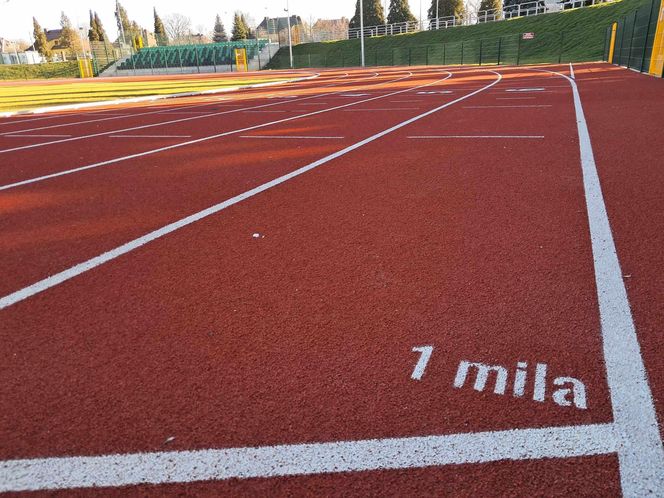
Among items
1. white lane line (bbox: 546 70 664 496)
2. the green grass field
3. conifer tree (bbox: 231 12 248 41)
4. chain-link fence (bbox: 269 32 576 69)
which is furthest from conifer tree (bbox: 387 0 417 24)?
white lane line (bbox: 546 70 664 496)

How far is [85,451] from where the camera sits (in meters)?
1.93

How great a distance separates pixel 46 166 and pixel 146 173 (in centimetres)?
178

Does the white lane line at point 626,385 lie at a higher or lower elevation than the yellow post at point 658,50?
lower

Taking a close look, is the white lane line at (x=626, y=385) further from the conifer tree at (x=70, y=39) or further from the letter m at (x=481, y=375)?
the conifer tree at (x=70, y=39)

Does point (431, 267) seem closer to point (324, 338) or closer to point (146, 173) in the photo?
point (324, 338)

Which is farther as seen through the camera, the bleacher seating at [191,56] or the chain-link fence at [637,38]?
the bleacher seating at [191,56]

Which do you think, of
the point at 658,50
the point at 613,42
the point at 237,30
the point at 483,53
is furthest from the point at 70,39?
the point at 658,50

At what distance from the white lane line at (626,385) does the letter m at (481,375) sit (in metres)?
0.41

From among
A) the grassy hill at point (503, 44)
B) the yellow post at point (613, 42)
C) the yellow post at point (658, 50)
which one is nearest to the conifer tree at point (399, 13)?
the grassy hill at point (503, 44)

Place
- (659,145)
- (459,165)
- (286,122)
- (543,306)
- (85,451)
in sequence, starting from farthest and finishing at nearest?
(286,122) → (659,145) → (459,165) → (543,306) → (85,451)

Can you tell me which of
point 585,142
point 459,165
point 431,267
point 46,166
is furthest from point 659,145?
point 46,166

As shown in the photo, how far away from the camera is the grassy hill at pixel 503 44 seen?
141 ft

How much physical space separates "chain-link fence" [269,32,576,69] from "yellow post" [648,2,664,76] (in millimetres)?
20062

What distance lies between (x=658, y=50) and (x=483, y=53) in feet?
102
